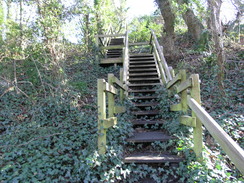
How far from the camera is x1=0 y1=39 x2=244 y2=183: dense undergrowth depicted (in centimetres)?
280

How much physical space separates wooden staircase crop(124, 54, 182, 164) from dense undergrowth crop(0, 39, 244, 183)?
13 cm

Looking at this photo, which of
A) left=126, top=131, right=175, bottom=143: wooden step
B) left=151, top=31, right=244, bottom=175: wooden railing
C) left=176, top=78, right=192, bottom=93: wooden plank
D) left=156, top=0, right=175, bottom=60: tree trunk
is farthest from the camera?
left=156, top=0, right=175, bottom=60: tree trunk

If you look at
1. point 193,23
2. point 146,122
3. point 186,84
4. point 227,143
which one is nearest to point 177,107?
point 146,122

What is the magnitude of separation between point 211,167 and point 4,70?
19.5ft

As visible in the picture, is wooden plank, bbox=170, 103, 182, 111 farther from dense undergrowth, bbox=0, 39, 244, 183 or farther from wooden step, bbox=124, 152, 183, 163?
wooden step, bbox=124, 152, 183, 163

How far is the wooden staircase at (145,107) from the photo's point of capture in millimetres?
3269

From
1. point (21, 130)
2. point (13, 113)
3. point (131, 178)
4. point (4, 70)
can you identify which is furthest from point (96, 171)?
point (4, 70)

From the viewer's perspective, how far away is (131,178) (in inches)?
115

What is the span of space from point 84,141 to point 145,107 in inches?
76.9

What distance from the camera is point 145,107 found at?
526cm

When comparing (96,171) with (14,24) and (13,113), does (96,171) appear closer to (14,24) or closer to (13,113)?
(13,113)

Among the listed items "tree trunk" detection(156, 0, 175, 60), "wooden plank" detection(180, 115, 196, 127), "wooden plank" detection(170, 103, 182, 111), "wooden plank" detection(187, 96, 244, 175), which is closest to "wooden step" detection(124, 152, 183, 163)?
"wooden plank" detection(180, 115, 196, 127)

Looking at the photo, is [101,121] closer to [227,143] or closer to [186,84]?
[186,84]

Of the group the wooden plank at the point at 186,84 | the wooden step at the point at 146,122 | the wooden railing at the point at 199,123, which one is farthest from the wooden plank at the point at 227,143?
the wooden step at the point at 146,122
